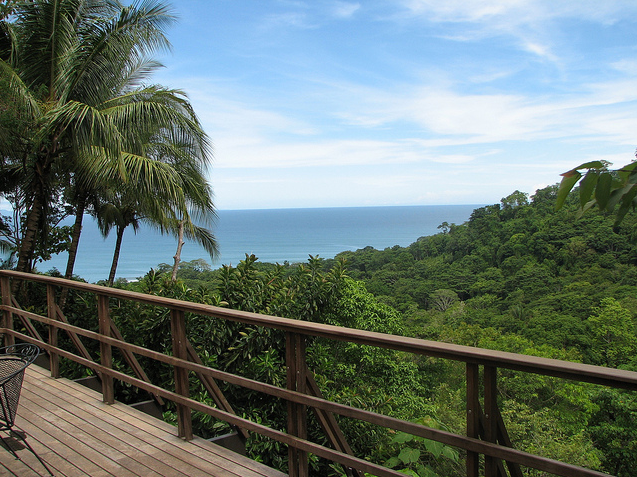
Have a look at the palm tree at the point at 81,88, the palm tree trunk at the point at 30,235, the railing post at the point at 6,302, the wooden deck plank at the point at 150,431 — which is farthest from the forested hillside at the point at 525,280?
the wooden deck plank at the point at 150,431

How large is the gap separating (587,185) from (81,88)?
808cm

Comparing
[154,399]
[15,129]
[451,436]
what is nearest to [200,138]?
[15,129]

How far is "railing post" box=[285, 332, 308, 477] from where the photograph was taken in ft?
6.24

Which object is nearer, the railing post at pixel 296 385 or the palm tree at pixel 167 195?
the railing post at pixel 296 385

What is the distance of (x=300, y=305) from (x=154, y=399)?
6.81 feet

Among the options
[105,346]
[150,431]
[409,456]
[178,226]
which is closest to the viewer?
[409,456]

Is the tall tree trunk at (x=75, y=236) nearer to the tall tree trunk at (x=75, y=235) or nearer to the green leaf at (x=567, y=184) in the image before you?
the tall tree trunk at (x=75, y=235)

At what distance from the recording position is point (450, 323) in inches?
1085

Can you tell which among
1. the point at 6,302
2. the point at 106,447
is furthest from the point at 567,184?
the point at 6,302

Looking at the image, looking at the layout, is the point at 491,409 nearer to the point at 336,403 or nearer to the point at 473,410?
the point at 473,410

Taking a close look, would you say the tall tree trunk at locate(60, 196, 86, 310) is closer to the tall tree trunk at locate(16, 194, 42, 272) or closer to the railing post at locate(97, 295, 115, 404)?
the tall tree trunk at locate(16, 194, 42, 272)

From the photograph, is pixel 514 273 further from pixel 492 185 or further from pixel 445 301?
pixel 492 185

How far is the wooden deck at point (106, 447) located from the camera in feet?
7.11

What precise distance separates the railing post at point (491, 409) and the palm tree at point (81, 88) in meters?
6.46
